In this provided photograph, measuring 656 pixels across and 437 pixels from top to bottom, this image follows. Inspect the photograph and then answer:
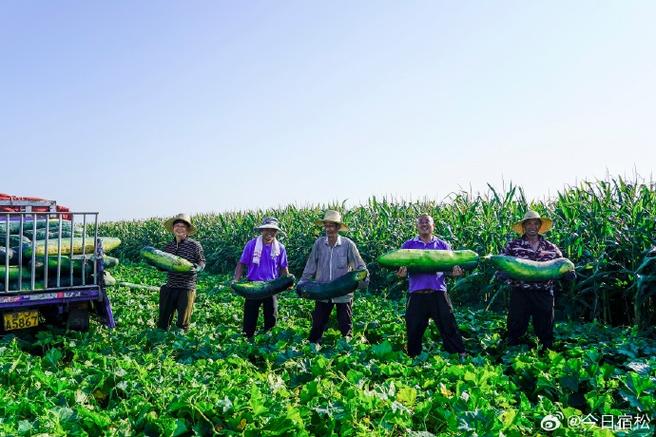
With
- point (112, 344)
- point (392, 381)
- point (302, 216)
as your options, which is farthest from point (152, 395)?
point (302, 216)

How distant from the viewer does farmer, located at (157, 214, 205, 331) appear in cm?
769

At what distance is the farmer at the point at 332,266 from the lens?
7.09m

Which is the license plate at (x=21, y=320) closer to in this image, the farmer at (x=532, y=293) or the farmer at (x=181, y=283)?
the farmer at (x=181, y=283)

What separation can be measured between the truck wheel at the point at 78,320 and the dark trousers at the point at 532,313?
18.6 ft

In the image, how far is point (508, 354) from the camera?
631cm

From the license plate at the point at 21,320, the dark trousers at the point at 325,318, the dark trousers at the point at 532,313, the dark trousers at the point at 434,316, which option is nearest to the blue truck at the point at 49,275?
the license plate at the point at 21,320

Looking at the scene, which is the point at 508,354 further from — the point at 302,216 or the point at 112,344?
the point at 302,216

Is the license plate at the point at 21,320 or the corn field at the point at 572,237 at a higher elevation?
the corn field at the point at 572,237

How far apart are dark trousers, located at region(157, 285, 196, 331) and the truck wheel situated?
3.27ft

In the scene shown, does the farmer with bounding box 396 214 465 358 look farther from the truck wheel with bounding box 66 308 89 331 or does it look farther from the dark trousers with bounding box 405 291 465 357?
the truck wheel with bounding box 66 308 89 331

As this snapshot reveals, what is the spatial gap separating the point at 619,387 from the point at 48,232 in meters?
6.88

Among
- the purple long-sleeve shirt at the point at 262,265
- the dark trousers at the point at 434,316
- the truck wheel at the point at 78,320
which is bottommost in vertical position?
the truck wheel at the point at 78,320

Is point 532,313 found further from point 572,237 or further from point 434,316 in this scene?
point 572,237

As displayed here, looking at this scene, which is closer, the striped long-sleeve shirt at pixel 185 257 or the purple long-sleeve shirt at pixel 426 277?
the purple long-sleeve shirt at pixel 426 277
